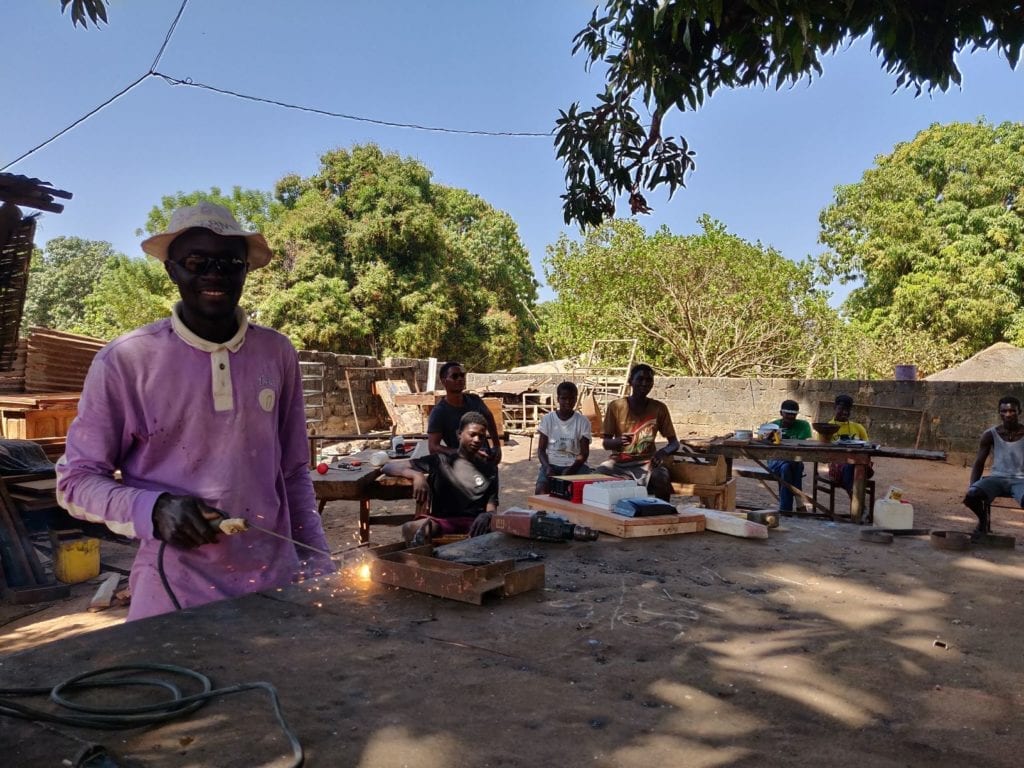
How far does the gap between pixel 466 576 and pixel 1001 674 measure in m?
1.32

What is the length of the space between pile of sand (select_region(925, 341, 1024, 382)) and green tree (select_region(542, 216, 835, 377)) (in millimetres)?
2441

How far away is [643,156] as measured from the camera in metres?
4.30

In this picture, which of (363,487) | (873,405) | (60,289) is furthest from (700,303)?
(60,289)

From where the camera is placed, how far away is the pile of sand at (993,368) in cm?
1462

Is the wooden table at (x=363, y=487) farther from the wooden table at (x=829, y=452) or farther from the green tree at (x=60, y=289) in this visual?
the green tree at (x=60, y=289)

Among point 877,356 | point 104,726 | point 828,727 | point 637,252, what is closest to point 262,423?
point 104,726

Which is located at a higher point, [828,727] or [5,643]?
A: [828,727]

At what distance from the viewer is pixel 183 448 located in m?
1.98

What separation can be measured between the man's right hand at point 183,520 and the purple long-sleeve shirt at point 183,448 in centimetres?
3

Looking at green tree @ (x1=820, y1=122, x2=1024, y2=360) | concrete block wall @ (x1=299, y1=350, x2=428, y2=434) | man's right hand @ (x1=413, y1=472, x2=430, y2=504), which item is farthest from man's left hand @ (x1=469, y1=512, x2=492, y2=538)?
green tree @ (x1=820, y1=122, x2=1024, y2=360)

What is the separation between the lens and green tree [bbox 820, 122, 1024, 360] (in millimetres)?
19922

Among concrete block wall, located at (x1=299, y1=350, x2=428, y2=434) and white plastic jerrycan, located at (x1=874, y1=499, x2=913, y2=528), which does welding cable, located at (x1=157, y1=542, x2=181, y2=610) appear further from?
concrete block wall, located at (x1=299, y1=350, x2=428, y2=434)

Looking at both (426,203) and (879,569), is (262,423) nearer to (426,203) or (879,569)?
(879,569)

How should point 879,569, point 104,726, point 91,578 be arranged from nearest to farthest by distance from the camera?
point 104,726, point 879,569, point 91,578
